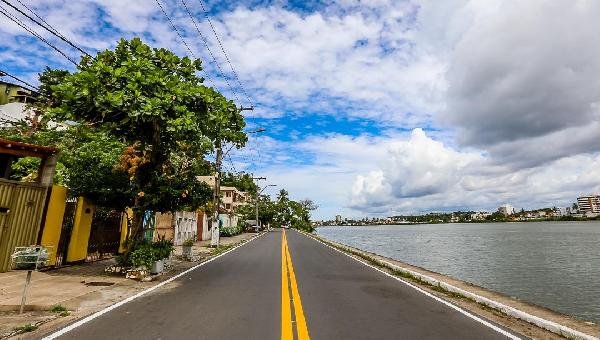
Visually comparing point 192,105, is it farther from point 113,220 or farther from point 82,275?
point 113,220

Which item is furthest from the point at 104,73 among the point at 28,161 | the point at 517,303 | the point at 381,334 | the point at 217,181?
the point at 217,181

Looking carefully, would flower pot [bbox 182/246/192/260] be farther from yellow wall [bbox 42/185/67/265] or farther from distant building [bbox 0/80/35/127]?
distant building [bbox 0/80/35/127]

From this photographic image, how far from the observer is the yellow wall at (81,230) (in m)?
16.1

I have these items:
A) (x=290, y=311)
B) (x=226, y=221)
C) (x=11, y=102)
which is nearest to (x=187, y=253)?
(x=290, y=311)

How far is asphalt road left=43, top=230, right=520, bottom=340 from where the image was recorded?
6.60 metres

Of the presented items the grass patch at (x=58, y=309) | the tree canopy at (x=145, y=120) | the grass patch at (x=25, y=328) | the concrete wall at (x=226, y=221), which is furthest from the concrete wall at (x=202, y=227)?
the grass patch at (x=25, y=328)

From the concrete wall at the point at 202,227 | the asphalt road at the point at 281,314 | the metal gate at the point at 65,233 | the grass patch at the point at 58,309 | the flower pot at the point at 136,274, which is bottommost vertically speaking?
the asphalt road at the point at 281,314

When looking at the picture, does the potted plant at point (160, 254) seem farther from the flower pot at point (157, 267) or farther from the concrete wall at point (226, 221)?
the concrete wall at point (226, 221)

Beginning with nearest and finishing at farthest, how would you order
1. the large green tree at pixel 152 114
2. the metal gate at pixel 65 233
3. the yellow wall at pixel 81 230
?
the large green tree at pixel 152 114, the metal gate at pixel 65 233, the yellow wall at pixel 81 230

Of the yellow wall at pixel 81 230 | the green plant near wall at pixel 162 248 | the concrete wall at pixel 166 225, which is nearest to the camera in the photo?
the green plant near wall at pixel 162 248

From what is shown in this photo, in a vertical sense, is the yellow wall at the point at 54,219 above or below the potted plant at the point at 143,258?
above

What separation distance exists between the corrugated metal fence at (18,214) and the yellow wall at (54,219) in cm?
37

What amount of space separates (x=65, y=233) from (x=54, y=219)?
39.4 inches

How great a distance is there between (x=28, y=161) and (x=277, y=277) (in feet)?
64.3
